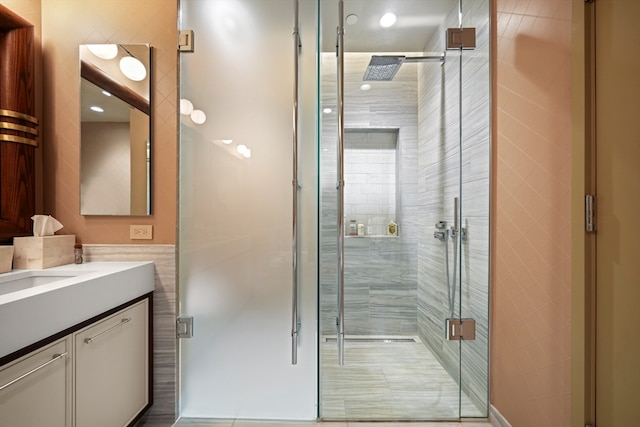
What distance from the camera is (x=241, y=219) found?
1.94 metres

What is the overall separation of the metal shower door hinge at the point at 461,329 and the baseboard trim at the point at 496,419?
379 millimetres

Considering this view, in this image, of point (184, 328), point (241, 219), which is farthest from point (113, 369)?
point (241, 219)

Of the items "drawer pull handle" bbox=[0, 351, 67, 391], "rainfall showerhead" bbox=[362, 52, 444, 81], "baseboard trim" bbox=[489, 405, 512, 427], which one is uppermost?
"rainfall showerhead" bbox=[362, 52, 444, 81]

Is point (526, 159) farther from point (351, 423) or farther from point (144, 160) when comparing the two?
point (144, 160)

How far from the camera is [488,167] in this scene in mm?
1875

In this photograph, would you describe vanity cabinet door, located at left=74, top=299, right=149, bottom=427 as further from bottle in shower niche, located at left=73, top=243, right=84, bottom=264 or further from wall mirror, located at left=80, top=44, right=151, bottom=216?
wall mirror, located at left=80, top=44, right=151, bottom=216

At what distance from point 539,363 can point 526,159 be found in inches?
36.0

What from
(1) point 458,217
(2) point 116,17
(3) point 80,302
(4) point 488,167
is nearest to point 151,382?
(3) point 80,302

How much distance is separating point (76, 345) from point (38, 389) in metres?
0.20

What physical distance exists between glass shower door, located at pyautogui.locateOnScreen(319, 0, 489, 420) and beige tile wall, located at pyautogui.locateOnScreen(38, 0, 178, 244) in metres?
0.88

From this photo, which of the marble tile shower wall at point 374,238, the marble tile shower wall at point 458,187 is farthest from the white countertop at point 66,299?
the marble tile shower wall at point 458,187

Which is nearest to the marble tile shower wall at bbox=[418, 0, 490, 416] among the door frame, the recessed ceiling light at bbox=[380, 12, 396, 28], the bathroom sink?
the recessed ceiling light at bbox=[380, 12, 396, 28]

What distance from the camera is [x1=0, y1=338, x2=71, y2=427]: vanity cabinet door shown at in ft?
3.62
